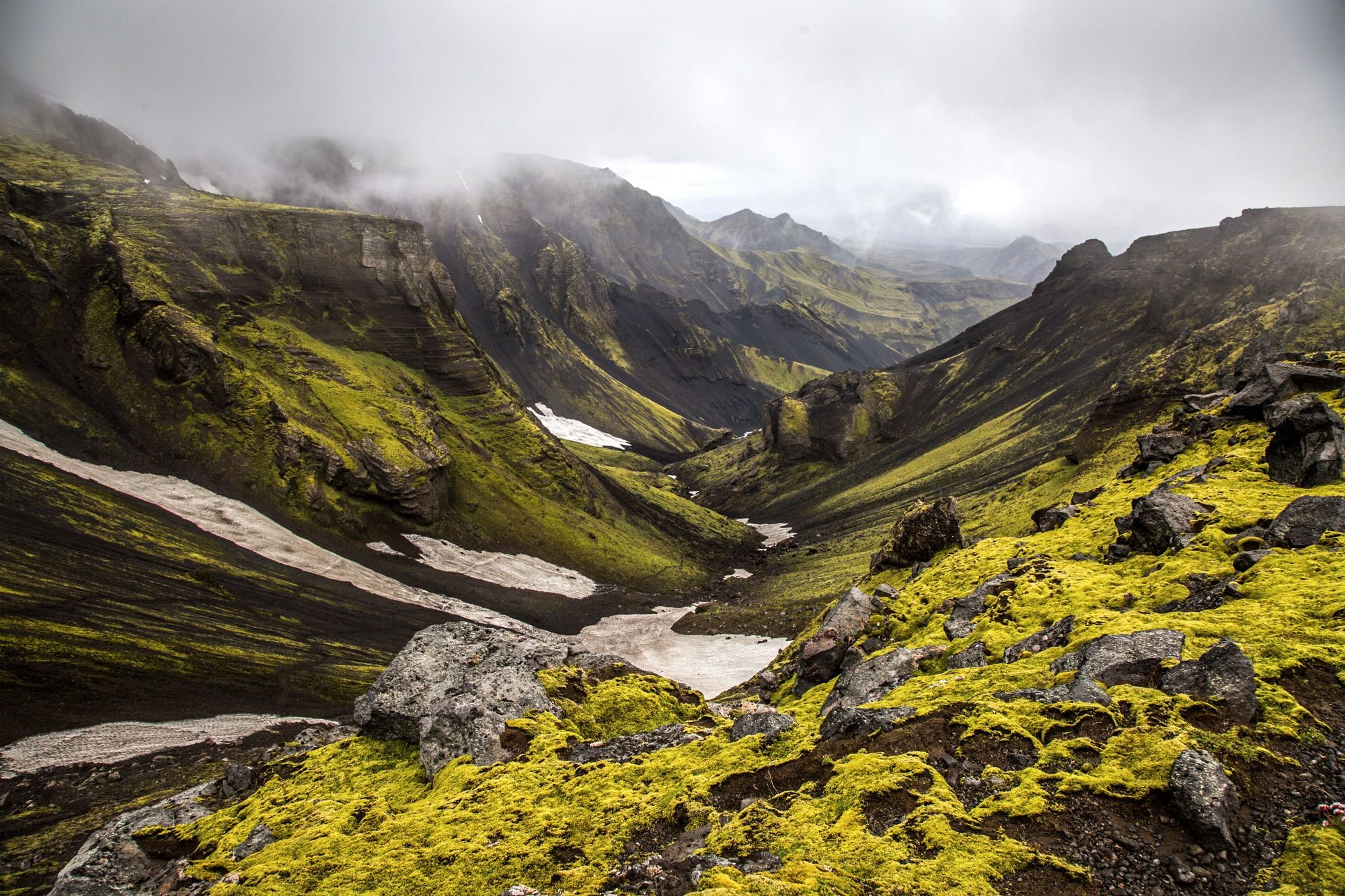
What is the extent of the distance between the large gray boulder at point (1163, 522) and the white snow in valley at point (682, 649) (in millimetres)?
33730

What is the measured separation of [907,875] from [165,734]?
133ft

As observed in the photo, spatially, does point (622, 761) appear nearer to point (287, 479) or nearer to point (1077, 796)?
point (1077, 796)

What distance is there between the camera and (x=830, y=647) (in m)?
23.2

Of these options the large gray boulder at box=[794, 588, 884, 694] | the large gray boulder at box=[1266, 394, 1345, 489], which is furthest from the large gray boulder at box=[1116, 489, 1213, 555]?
the large gray boulder at box=[794, 588, 884, 694]

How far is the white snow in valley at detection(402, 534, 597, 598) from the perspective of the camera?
3009 inches

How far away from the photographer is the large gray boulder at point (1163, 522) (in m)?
19.8

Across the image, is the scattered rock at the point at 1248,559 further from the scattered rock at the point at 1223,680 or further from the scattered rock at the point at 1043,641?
the scattered rock at the point at 1223,680

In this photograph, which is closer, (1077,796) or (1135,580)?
(1077,796)

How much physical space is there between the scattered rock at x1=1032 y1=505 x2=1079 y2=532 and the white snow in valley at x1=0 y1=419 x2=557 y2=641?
48409mm

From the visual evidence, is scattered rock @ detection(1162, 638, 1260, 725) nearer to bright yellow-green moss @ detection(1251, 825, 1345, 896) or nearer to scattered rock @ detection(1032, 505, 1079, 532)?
bright yellow-green moss @ detection(1251, 825, 1345, 896)

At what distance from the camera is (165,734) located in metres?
33.2

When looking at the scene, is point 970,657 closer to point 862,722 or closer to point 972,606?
point 972,606

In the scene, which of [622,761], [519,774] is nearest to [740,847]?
[622,761]

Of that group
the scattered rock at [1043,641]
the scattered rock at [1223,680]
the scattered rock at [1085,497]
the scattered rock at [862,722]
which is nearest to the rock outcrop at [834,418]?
the scattered rock at [1085,497]
